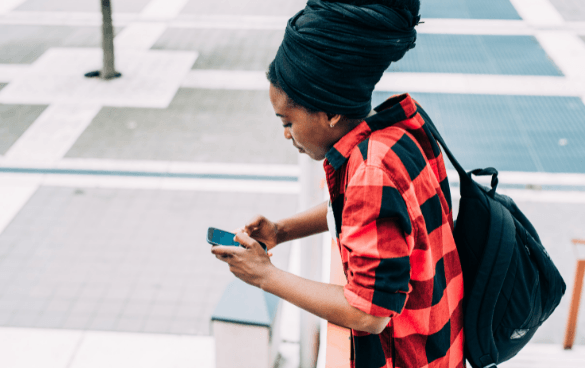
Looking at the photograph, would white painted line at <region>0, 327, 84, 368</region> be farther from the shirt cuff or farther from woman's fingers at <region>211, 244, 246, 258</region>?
the shirt cuff

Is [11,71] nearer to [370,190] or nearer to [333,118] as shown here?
[333,118]

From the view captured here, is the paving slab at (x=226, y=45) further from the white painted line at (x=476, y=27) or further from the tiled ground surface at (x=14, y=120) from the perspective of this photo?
the white painted line at (x=476, y=27)

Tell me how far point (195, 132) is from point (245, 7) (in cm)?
544

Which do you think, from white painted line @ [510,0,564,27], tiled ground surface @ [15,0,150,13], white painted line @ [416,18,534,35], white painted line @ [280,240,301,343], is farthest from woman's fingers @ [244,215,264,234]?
tiled ground surface @ [15,0,150,13]

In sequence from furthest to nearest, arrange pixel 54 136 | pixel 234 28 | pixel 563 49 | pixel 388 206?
pixel 234 28 → pixel 563 49 → pixel 54 136 → pixel 388 206

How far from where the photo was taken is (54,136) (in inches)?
256

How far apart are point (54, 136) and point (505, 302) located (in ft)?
20.5

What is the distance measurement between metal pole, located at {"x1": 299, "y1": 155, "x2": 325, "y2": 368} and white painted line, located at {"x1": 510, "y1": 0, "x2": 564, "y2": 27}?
8665mm

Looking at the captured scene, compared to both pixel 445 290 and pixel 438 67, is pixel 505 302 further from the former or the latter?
pixel 438 67

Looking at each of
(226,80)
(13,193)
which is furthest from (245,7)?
(13,193)

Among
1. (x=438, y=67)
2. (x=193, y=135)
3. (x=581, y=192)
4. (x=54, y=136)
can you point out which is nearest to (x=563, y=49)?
A: (x=438, y=67)

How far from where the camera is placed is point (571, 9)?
10688mm

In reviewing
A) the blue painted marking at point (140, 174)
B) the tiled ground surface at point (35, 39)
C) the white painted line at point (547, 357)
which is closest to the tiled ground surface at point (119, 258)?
the blue painted marking at point (140, 174)

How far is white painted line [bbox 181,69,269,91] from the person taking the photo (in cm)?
776
